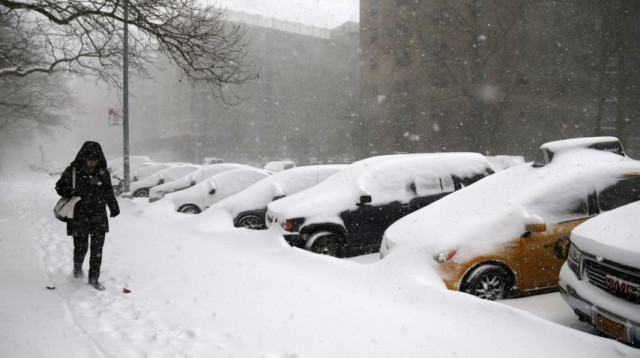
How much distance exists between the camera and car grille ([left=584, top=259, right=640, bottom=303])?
3.09m

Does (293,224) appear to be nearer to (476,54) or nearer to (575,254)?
(575,254)

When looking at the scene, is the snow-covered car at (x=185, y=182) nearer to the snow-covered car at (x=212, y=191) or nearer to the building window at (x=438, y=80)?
the snow-covered car at (x=212, y=191)

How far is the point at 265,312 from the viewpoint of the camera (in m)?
4.07

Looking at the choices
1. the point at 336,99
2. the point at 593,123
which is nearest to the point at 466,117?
the point at 593,123

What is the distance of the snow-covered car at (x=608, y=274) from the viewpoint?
3084 mm

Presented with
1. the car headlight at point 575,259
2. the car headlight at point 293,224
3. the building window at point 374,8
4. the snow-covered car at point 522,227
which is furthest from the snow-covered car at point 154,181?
the building window at point 374,8

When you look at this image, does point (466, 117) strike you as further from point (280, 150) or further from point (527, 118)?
point (280, 150)

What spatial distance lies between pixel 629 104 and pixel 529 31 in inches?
374

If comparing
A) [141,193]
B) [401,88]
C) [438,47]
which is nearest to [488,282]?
[141,193]

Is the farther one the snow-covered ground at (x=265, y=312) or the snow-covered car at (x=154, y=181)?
the snow-covered car at (x=154, y=181)

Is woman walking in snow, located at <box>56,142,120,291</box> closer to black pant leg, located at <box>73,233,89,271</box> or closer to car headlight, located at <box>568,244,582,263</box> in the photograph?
black pant leg, located at <box>73,233,89,271</box>

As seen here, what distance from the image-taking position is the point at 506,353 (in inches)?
120

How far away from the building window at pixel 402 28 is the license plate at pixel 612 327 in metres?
37.8

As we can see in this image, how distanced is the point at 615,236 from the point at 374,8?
42.1 m
